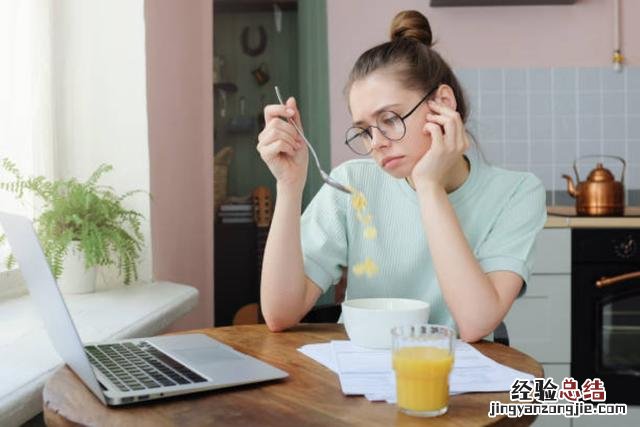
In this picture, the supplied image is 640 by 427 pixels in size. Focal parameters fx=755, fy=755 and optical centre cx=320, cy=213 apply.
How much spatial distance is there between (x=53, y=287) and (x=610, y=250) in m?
2.30

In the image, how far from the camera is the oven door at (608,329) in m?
2.76

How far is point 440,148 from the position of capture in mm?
1384

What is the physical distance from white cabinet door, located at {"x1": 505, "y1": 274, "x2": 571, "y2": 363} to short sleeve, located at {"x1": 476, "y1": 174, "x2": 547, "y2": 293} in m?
1.32

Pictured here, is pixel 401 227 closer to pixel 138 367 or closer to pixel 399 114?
pixel 399 114

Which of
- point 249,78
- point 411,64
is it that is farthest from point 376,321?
point 249,78

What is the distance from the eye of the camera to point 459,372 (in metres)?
1.05

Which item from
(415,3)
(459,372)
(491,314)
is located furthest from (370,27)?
(459,372)

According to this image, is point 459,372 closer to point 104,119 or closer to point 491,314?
point 491,314

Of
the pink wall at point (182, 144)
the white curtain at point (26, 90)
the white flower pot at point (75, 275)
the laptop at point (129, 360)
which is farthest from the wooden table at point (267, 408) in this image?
the pink wall at point (182, 144)

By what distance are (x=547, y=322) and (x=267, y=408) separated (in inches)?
83.1

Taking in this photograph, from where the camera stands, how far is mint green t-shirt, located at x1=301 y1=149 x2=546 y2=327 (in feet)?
5.02

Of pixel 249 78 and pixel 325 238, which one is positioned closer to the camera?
pixel 325 238

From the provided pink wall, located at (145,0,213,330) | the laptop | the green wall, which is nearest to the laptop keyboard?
the laptop

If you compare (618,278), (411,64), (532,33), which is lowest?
(618,278)
